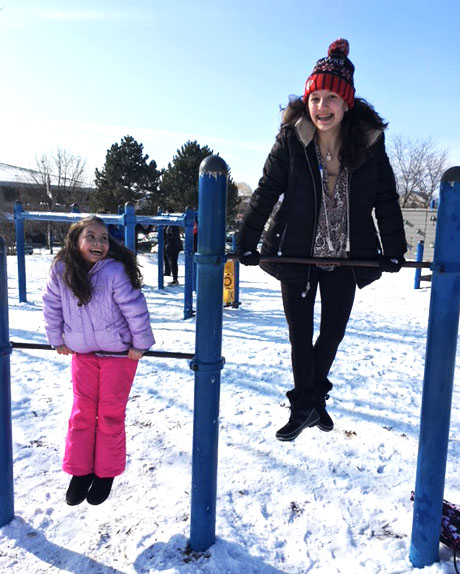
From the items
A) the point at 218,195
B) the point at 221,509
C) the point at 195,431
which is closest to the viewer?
the point at 218,195

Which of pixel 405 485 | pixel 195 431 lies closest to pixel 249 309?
pixel 405 485

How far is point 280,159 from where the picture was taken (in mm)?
2137

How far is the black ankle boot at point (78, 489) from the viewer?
6.79 feet

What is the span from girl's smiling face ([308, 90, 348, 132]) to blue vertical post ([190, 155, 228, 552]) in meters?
0.51

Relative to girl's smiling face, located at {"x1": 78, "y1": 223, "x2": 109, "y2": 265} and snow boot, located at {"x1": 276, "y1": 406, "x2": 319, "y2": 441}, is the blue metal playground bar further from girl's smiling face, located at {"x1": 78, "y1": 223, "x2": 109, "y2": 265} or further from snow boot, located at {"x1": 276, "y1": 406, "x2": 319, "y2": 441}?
snow boot, located at {"x1": 276, "y1": 406, "x2": 319, "y2": 441}

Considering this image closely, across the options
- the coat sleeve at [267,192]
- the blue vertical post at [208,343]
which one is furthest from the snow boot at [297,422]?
the coat sleeve at [267,192]

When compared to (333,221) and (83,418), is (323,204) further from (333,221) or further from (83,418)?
(83,418)

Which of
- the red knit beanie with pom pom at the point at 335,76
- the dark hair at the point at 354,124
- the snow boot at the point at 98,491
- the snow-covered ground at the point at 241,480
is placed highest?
the red knit beanie with pom pom at the point at 335,76

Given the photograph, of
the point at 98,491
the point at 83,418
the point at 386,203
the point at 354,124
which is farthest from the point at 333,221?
the point at 98,491

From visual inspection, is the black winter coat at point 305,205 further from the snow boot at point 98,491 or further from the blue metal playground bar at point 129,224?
the blue metal playground bar at point 129,224

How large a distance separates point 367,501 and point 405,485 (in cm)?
Result: 30

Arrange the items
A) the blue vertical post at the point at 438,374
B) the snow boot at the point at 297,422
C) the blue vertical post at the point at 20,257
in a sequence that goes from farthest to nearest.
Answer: the blue vertical post at the point at 20,257, the snow boot at the point at 297,422, the blue vertical post at the point at 438,374

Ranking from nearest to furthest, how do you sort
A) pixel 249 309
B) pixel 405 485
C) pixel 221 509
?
1. pixel 221 509
2. pixel 405 485
3. pixel 249 309

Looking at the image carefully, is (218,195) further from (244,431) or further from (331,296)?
(244,431)
